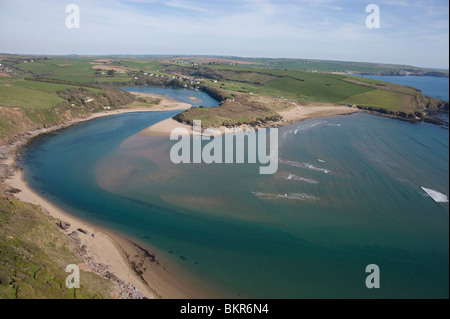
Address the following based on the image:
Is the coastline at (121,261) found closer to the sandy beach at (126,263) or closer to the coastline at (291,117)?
the sandy beach at (126,263)

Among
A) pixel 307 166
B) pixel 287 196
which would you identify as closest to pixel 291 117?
pixel 307 166

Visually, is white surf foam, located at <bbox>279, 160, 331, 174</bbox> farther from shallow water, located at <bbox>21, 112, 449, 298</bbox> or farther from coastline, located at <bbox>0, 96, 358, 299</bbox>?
coastline, located at <bbox>0, 96, 358, 299</bbox>

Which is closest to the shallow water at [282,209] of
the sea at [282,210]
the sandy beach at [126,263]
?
the sea at [282,210]

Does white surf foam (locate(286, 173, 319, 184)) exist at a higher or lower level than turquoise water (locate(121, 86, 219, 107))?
lower

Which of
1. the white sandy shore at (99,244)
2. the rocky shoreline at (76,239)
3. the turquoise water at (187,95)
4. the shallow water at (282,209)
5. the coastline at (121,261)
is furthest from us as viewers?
the turquoise water at (187,95)

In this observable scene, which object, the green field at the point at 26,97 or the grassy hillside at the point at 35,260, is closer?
the grassy hillside at the point at 35,260

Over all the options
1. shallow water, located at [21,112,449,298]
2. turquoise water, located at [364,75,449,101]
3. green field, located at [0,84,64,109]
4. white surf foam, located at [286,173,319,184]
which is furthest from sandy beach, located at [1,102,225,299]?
turquoise water, located at [364,75,449,101]

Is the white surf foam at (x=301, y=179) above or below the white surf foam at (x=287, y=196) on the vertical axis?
above

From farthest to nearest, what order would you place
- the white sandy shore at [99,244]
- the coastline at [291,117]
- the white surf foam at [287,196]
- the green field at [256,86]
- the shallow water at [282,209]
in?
the green field at [256,86]
the coastline at [291,117]
the white surf foam at [287,196]
the shallow water at [282,209]
the white sandy shore at [99,244]

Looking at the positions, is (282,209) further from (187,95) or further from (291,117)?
(187,95)
